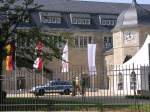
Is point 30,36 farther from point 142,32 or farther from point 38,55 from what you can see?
point 142,32

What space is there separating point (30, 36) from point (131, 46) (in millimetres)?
40877

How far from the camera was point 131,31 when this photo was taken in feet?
247

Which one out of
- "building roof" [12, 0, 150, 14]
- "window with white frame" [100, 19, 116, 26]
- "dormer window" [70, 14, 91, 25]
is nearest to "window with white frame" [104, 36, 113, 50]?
"window with white frame" [100, 19, 116, 26]

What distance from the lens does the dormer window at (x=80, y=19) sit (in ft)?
276

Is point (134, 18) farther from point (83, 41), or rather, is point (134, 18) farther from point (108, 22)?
point (108, 22)

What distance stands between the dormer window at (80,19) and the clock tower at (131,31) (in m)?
9.16

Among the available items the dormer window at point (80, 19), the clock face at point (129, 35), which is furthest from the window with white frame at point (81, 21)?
the clock face at point (129, 35)

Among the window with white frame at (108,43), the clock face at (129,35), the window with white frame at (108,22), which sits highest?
the window with white frame at (108,22)

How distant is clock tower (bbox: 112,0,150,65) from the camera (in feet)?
244

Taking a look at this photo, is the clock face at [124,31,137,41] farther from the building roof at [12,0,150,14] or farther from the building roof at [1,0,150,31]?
the building roof at [12,0,150,14]

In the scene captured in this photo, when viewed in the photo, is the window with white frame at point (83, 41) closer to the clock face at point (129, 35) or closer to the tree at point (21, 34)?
the clock face at point (129, 35)

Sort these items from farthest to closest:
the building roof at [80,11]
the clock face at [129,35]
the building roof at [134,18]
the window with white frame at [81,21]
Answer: the window with white frame at [81,21] → the building roof at [80,11] → the clock face at [129,35] → the building roof at [134,18]

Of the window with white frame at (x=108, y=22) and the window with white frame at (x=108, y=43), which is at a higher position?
the window with white frame at (x=108, y=22)

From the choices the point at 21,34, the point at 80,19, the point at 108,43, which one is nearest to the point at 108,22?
the point at 108,43
